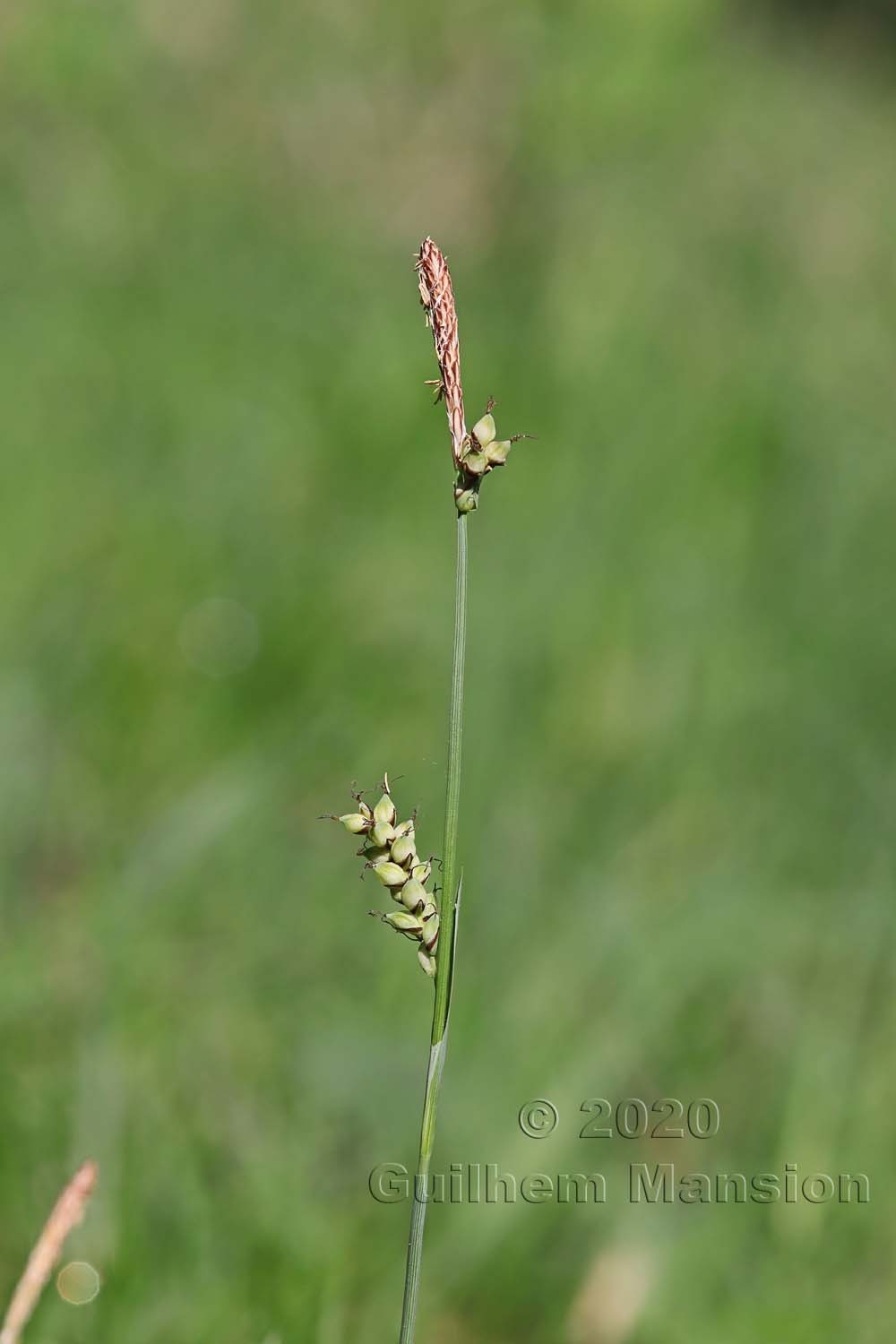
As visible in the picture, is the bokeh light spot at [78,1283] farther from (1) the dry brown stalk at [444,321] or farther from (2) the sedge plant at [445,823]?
(1) the dry brown stalk at [444,321]

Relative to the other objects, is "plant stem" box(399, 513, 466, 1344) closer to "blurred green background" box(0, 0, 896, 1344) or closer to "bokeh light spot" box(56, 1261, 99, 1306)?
"blurred green background" box(0, 0, 896, 1344)

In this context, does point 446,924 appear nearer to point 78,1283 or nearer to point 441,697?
point 78,1283

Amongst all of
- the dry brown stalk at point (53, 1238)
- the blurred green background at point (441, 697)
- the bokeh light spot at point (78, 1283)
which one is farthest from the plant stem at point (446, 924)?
the bokeh light spot at point (78, 1283)

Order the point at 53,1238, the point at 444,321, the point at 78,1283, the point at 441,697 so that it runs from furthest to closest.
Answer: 1. the point at 441,697
2. the point at 78,1283
3. the point at 53,1238
4. the point at 444,321

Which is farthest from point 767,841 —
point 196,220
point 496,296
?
point 196,220

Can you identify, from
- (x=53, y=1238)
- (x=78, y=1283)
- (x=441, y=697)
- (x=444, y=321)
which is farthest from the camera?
(x=441, y=697)

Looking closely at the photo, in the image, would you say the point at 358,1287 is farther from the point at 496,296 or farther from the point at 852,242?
the point at 852,242

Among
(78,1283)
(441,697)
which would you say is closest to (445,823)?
(78,1283)

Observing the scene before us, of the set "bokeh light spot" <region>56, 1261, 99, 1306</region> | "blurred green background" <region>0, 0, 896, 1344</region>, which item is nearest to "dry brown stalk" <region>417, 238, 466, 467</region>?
"blurred green background" <region>0, 0, 896, 1344</region>
